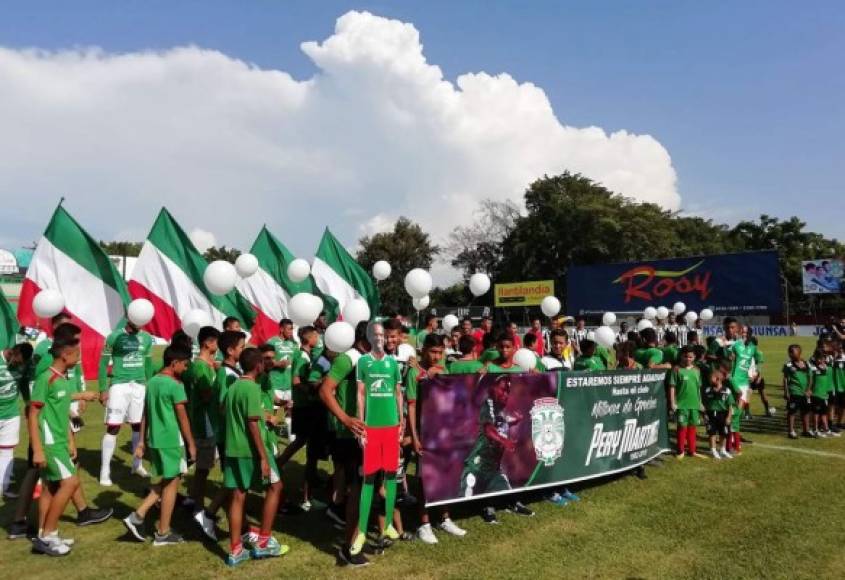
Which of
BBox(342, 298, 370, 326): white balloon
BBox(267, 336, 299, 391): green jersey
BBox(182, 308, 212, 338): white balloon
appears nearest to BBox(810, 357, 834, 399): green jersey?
BBox(342, 298, 370, 326): white balloon

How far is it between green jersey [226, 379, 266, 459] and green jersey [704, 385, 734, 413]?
22.3 feet

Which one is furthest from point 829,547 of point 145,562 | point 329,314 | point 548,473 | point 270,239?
point 270,239

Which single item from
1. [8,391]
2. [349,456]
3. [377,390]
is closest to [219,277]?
[8,391]

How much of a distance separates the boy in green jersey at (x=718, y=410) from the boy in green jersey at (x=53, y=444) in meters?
8.08

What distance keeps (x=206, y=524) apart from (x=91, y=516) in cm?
136

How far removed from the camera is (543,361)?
7.17 m

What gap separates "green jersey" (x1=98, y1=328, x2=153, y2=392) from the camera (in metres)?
7.11

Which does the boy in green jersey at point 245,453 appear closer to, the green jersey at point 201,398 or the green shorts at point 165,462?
the green shorts at point 165,462

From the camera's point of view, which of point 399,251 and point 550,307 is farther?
point 399,251

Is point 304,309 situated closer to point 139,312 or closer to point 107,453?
point 139,312

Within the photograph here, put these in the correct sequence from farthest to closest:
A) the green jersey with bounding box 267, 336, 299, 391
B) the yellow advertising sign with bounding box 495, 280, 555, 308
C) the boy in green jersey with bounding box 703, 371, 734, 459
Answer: the yellow advertising sign with bounding box 495, 280, 555, 308 < the green jersey with bounding box 267, 336, 299, 391 < the boy in green jersey with bounding box 703, 371, 734, 459

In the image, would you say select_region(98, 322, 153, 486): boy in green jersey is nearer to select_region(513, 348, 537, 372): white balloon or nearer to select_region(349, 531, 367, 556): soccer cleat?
select_region(349, 531, 367, 556): soccer cleat

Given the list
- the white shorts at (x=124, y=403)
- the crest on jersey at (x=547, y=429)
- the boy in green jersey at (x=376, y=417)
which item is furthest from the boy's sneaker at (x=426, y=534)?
the white shorts at (x=124, y=403)

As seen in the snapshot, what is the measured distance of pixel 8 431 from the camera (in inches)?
237
